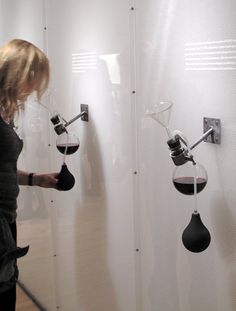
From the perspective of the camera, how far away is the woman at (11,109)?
68.5 inches

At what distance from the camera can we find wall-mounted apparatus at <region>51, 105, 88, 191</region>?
6.98ft

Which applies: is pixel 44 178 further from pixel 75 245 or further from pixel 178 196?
pixel 178 196

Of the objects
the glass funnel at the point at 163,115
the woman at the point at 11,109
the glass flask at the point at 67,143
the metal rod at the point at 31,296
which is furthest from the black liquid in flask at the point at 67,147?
the metal rod at the point at 31,296

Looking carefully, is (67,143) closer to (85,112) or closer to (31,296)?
(85,112)

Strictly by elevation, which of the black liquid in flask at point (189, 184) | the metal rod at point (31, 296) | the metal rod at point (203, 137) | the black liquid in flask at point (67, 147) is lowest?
the metal rod at point (31, 296)

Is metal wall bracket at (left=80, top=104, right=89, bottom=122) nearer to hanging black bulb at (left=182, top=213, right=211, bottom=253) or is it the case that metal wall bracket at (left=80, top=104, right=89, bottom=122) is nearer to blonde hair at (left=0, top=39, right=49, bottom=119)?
blonde hair at (left=0, top=39, right=49, bottom=119)

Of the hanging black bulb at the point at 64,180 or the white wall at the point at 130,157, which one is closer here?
the white wall at the point at 130,157

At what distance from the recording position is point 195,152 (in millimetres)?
Answer: 1553

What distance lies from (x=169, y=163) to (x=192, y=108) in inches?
10.2

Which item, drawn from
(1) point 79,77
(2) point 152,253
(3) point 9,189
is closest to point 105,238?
(2) point 152,253

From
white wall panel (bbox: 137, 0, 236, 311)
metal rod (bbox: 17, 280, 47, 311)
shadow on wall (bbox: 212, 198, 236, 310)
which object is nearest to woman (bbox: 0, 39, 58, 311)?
white wall panel (bbox: 137, 0, 236, 311)

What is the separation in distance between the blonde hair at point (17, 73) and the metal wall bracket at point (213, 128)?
0.72 meters

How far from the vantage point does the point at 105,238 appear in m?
2.22

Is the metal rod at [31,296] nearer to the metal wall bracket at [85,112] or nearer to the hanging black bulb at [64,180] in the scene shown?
the hanging black bulb at [64,180]
